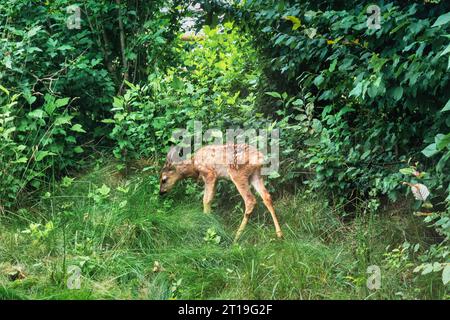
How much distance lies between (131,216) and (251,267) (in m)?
1.63

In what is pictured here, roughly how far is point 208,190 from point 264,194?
70 cm

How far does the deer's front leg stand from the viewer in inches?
283

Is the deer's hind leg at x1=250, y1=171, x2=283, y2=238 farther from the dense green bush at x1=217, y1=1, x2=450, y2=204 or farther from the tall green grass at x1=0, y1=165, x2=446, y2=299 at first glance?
the dense green bush at x1=217, y1=1, x2=450, y2=204

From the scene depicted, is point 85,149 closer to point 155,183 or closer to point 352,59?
point 155,183

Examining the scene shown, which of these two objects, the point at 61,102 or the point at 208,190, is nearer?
the point at 208,190

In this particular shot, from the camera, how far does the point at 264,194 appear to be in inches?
269

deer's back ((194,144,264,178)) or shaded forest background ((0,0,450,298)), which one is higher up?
shaded forest background ((0,0,450,298))

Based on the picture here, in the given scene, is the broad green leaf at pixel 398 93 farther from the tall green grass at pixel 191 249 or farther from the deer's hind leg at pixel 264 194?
the deer's hind leg at pixel 264 194

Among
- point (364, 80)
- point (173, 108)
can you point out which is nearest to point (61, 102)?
point (173, 108)

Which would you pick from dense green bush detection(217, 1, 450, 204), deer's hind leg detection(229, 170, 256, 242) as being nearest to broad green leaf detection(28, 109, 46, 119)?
deer's hind leg detection(229, 170, 256, 242)

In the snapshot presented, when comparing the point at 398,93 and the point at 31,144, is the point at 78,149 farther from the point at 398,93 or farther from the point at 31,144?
the point at 398,93

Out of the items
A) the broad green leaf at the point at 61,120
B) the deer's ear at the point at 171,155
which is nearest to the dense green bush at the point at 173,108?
the deer's ear at the point at 171,155

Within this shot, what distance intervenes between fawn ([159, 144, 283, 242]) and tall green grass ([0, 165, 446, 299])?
0.19 m

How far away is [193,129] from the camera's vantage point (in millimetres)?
7723
